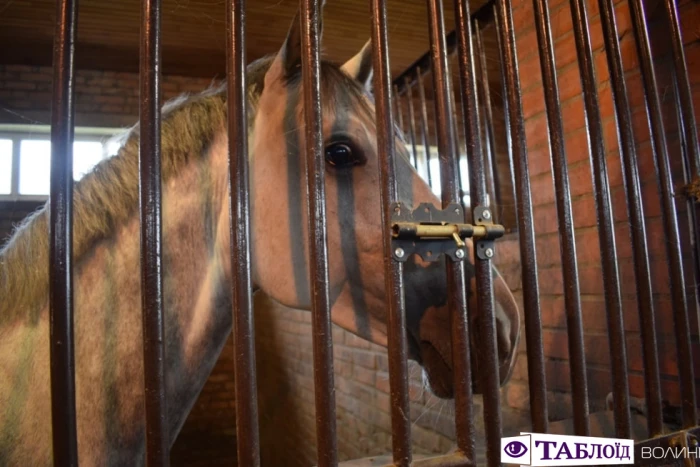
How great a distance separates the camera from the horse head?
3.06 ft

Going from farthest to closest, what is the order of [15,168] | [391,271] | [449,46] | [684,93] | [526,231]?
1. [15,168]
2. [449,46]
3. [684,93]
4. [526,231]
5. [391,271]

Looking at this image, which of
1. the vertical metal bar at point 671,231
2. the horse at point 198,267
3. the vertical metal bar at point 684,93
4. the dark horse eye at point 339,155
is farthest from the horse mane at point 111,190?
the vertical metal bar at point 684,93

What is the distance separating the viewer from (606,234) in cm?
92

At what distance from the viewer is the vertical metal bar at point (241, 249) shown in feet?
2.00

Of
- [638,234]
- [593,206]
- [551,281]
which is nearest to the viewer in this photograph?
[638,234]

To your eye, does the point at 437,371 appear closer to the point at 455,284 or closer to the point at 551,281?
the point at 455,284

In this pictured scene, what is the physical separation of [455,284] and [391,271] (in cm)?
12

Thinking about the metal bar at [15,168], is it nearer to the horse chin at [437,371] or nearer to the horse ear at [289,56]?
the horse ear at [289,56]

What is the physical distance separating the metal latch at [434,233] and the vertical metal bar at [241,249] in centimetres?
23

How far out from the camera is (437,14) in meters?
0.80

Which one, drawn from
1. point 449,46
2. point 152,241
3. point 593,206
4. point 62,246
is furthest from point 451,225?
point 449,46

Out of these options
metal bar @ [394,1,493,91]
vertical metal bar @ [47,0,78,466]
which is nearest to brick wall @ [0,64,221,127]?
metal bar @ [394,1,493,91]

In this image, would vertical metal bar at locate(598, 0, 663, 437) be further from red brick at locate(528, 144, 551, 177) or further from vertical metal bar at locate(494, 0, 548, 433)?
red brick at locate(528, 144, 551, 177)

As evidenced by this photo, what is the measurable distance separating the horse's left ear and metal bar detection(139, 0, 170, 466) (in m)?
0.32
